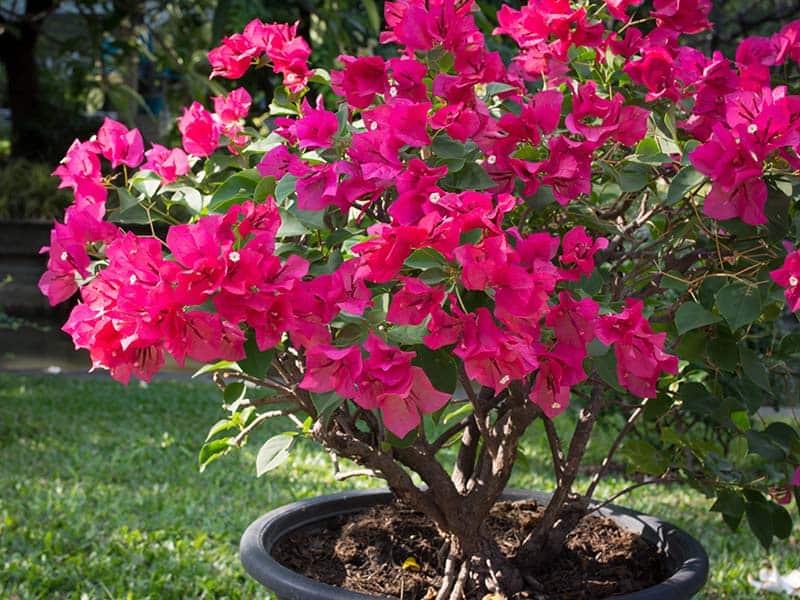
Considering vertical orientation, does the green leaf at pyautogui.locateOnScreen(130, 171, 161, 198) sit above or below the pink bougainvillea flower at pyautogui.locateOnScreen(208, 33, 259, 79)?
below

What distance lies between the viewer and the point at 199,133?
1404 mm

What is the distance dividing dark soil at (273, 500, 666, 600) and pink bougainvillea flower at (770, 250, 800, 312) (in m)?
0.67

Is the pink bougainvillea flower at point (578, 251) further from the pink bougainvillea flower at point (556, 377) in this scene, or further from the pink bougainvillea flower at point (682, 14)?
the pink bougainvillea flower at point (682, 14)

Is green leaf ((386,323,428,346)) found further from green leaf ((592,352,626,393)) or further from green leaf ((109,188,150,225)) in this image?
green leaf ((109,188,150,225))

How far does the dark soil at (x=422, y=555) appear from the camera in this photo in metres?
1.54

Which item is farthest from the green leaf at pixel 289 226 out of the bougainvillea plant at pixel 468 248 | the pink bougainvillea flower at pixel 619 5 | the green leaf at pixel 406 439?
the pink bougainvillea flower at pixel 619 5

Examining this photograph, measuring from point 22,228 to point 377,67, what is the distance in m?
6.40

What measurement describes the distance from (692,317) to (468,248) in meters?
0.36

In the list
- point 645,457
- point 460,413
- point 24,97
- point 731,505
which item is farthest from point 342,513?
point 24,97

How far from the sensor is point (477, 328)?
2.99ft

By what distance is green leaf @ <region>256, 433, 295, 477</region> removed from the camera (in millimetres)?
1396

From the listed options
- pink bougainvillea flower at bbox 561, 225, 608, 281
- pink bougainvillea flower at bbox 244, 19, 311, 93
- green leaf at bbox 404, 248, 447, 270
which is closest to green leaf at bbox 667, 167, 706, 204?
pink bougainvillea flower at bbox 561, 225, 608, 281

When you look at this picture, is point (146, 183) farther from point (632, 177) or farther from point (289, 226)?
point (632, 177)

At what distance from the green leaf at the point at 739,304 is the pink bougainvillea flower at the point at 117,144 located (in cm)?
76
